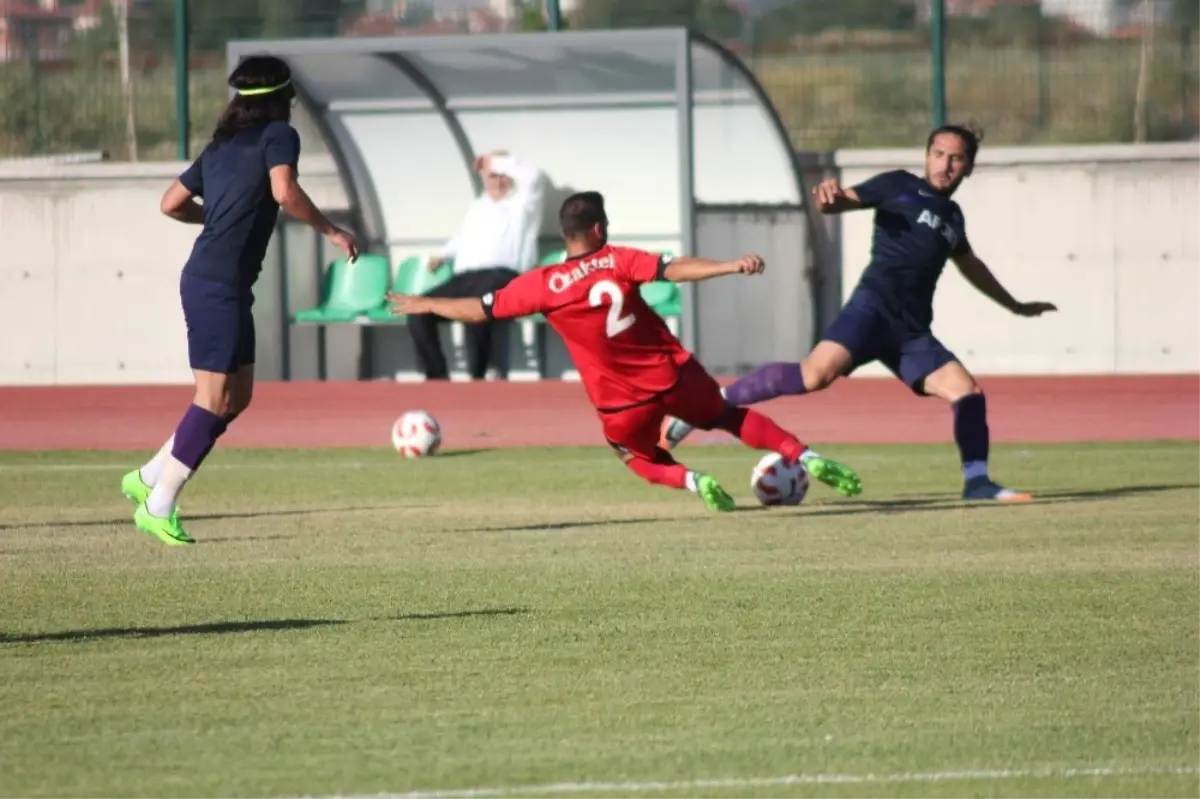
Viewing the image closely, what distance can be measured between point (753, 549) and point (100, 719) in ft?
12.8

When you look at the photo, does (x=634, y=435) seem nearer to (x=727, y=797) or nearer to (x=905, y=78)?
(x=727, y=797)

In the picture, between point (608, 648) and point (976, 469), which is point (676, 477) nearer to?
point (976, 469)

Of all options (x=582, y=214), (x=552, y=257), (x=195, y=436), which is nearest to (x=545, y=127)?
(x=552, y=257)

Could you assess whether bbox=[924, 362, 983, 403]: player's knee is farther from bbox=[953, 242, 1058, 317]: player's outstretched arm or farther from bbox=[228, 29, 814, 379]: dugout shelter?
bbox=[228, 29, 814, 379]: dugout shelter

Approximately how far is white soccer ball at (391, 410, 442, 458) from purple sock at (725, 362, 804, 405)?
3.70 metres

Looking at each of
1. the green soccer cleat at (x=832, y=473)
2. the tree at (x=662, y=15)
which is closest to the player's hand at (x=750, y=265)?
the green soccer cleat at (x=832, y=473)

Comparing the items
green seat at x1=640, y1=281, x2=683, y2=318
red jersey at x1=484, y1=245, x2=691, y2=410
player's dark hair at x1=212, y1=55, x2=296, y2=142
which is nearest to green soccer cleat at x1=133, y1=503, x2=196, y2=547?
player's dark hair at x1=212, y1=55, x2=296, y2=142

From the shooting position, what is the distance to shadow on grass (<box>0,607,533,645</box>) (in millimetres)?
6719

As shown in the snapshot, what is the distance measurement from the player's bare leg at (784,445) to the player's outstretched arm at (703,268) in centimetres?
110

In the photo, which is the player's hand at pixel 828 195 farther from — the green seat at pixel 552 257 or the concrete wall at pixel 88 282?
the concrete wall at pixel 88 282

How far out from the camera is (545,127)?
21109 mm

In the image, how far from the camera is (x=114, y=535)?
31.9 ft

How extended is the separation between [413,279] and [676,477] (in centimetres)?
1120

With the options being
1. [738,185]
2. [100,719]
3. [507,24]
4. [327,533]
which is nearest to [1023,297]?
[738,185]
